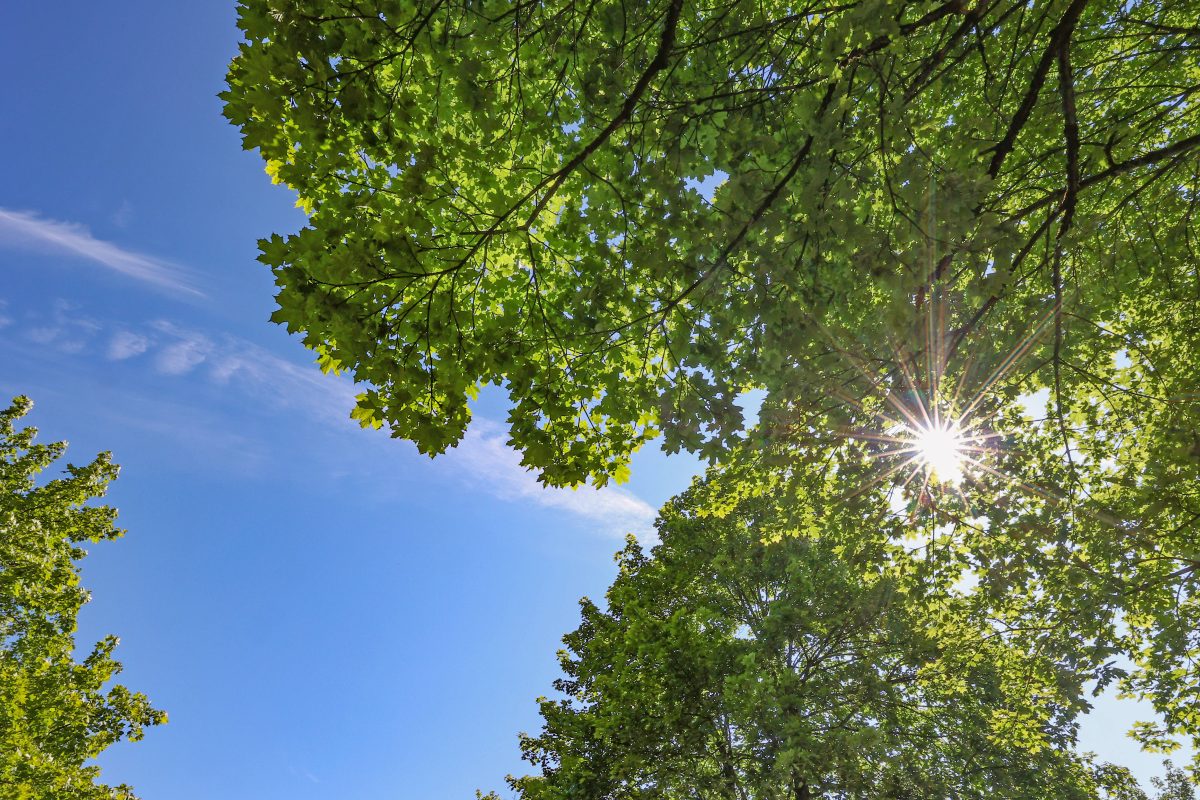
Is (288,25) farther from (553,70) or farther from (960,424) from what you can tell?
(960,424)

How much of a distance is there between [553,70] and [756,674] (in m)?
10.3

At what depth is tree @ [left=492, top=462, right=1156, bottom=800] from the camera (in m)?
9.64

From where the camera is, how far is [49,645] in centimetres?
1213

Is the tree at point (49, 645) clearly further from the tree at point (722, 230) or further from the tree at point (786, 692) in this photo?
the tree at point (722, 230)

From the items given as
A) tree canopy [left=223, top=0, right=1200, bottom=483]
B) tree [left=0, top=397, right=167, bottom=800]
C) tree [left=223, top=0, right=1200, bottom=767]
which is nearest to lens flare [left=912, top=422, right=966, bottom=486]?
tree [left=223, top=0, right=1200, bottom=767]

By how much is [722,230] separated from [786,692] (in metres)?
9.68

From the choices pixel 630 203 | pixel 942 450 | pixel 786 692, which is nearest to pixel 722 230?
pixel 630 203

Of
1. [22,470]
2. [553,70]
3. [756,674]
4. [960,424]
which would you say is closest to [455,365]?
[553,70]

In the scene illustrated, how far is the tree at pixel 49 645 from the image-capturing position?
11141 mm

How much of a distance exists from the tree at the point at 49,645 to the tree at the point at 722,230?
12721 mm

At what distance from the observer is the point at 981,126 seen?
4016 mm

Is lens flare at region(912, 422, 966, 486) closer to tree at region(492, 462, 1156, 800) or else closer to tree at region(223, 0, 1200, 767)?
tree at region(223, 0, 1200, 767)

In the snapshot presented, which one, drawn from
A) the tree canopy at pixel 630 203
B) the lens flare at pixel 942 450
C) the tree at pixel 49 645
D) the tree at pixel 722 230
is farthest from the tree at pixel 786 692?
the tree at pixel 49 645

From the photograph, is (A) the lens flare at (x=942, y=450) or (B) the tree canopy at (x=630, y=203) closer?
(B) the tree canopy at (x=630, y=203)
